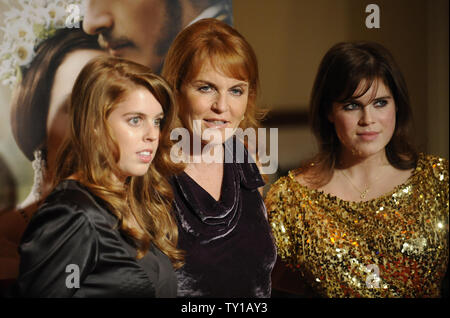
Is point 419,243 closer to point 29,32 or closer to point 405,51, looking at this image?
point 405,51

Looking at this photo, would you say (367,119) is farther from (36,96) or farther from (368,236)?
(36,96)

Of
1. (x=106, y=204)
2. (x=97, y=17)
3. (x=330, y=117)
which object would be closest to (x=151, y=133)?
(x=106, y=204)

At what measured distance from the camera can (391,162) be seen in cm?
158

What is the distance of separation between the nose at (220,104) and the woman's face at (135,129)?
0.50 feet

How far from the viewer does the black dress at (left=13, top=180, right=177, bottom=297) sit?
1093 millimetres

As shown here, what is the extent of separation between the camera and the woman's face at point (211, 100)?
1.32m

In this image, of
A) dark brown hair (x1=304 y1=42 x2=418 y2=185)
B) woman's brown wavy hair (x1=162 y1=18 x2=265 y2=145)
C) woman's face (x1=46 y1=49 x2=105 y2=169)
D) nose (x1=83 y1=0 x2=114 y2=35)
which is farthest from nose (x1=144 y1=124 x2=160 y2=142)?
dark brown hair (x1=304 y1=42 x2=418 y2=185)

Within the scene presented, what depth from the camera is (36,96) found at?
4.45ft

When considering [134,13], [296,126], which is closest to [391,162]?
[296,126]

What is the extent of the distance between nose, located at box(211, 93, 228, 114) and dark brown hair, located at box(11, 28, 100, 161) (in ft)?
1.35

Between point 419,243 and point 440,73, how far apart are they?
625 millimetres

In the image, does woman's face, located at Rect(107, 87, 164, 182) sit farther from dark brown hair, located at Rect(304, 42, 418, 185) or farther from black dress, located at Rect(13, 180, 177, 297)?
dark brown hair, located at Rect(304, 42, 418, 185)

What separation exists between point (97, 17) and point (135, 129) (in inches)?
15.9

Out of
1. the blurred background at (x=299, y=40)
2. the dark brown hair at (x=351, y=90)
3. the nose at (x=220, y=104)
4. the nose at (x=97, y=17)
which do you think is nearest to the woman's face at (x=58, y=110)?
the nose at (x=97, y=17)
